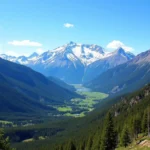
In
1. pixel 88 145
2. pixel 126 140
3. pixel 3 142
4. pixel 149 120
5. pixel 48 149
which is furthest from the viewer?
pixel 48 149

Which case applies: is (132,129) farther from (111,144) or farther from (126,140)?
(111,144)

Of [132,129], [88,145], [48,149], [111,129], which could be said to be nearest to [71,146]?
[88,145]

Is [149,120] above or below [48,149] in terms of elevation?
above

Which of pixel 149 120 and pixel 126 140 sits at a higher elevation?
pixel 149 120

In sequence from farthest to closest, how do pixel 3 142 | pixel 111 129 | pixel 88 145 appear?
1. pixel 88 145
2. pixel 111 129
3. pixel 3 142

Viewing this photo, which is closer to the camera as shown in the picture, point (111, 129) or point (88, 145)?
point (111, 129)

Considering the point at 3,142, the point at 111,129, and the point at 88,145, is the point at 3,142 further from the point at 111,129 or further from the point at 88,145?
the point at 88,145

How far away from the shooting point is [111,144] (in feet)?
328

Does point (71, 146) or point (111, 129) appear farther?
point (71, 146)

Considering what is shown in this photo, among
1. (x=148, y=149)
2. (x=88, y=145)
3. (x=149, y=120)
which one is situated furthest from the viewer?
(x=88, y=145)

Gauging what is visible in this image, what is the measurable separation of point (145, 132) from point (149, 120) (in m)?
7.71

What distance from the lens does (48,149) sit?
184625 mm

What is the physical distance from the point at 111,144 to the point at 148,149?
2928 centimetres

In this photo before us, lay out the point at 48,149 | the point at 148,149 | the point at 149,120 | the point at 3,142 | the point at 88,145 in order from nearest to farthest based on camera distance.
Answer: the point at 3,142 < the point at 148,149 < the point at 149,120 < the point at 88,145 < the point at 48,149
